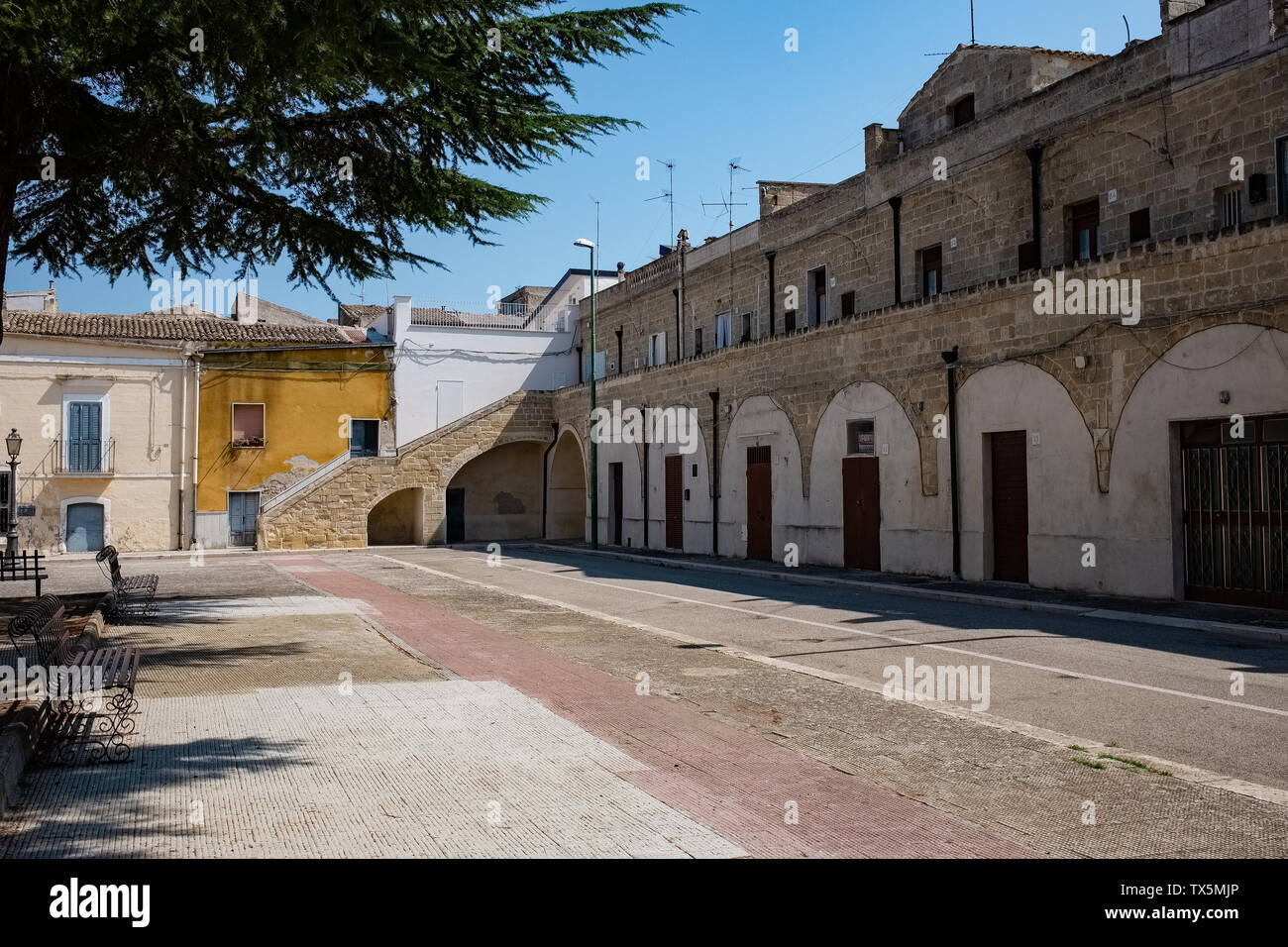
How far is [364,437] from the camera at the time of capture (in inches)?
1591

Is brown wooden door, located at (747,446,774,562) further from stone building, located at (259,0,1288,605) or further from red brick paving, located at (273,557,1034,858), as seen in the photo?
red brick paving, located at (273,557,1034,858)

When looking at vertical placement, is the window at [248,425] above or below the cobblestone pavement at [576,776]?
above

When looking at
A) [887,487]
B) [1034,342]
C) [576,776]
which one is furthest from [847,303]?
[576,776]

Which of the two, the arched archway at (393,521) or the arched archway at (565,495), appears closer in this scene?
the arched archway at (393,521)

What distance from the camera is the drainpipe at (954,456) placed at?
20.7m

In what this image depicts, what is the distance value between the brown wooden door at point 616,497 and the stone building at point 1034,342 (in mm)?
4387

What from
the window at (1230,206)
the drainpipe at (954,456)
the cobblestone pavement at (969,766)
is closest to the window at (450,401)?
the drainpipe at (954,456)

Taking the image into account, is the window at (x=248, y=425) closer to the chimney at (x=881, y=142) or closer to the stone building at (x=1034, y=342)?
the stone building at (x=1034, y=342)

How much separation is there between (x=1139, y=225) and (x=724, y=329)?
50.5 ft

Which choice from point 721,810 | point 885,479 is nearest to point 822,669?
point 721,810

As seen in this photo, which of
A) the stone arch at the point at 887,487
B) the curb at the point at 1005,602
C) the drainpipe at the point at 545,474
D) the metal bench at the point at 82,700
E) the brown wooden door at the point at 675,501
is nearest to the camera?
the metal bench at the point at 82,700

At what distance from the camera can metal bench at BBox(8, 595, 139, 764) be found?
265 inches

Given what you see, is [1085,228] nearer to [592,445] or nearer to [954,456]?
[954,456]
